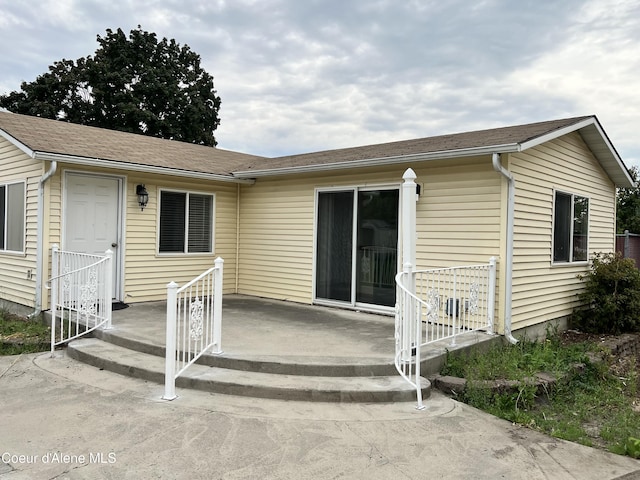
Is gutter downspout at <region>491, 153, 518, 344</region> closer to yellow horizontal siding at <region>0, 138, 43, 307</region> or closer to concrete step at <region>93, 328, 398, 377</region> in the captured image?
concrete step at <region>93, 328, 398, 377</region>

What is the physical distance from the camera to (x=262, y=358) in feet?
15.3

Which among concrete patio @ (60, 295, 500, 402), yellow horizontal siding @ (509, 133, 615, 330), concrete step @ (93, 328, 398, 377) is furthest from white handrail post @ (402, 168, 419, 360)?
yellow horizontal siding @ (509, 133, 615, 330)

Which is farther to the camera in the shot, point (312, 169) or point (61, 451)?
point (312, 169)

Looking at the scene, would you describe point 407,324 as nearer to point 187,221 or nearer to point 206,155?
point 187,221

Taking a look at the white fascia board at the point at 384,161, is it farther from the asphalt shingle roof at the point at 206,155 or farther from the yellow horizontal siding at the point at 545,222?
the yellow horizontal siding at the point at 545,222

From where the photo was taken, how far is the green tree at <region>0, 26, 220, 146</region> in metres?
22.2

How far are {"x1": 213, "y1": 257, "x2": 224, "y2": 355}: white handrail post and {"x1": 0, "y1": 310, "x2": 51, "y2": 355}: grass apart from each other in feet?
8.36

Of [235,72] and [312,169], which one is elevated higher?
[235,72]

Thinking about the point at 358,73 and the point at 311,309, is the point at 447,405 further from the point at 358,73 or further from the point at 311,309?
the point at 358,73

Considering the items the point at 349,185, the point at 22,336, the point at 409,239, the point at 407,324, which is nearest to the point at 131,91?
the point at 349,185

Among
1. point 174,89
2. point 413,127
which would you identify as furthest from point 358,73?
point 174,89

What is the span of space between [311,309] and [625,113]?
29.4ft

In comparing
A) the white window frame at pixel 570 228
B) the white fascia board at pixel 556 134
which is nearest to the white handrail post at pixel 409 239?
the white fascia board at pixel 556 134

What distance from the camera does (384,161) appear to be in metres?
6.69
